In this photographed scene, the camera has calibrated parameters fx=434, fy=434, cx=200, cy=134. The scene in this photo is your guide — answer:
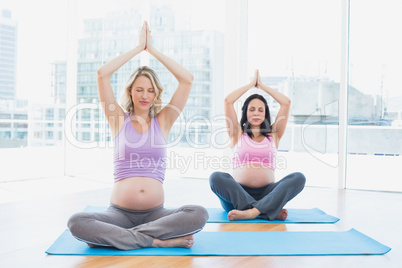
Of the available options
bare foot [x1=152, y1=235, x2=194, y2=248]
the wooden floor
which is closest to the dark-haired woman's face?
the wooden floor

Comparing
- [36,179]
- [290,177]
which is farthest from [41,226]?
[36,179]

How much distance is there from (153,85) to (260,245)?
97 cm

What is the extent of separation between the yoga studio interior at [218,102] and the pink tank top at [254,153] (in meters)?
0.09

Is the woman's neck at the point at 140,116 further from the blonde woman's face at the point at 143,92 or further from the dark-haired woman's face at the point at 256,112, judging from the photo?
the dark-haired woman's face at the point at 256,112

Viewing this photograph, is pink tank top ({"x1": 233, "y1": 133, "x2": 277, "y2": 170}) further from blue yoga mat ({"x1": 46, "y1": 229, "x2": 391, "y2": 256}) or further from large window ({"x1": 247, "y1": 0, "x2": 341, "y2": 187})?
large window ({"x1": 247, "y1": 0, "x2": 341, "y2": 187})

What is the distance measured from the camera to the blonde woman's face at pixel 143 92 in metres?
2.22

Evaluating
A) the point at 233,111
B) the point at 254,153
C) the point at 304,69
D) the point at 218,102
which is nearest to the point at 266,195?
the point at 254,153

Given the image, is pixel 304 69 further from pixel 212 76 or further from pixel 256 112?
pixel 256 112

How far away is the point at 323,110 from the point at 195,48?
5.75 ft

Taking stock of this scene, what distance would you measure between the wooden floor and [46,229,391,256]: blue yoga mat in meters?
0.06

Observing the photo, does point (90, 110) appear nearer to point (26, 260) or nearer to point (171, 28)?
point (171, 28)

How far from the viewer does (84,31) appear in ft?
17.8

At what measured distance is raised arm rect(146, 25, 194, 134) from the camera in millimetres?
2236

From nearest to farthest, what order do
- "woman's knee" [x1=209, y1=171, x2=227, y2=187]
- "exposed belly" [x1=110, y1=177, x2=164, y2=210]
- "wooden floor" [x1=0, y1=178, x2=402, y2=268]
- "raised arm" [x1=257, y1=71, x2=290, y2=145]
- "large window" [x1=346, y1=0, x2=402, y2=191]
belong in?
1. "wooden floor" [x1=0, y1=178, x2=402, y2=268]
2. "exposed belly" [x1=110, y1=177, x2=164, y2=210]
3. "woman's knee" [x1=209, y1=171, x2=227, y2=187]
4. "raised arm" [x1=257, y1=71, x2=290, y2=145]
5. "large window" [x1=346, y1=0, x2=402, y2=191]
